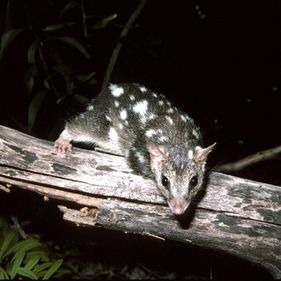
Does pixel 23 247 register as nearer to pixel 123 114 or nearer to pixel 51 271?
pixel 51 271

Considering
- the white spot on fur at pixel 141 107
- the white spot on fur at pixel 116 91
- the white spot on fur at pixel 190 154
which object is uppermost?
the white spot on fur at pixel 116 91

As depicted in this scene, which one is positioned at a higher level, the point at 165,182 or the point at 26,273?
the point at 165,182

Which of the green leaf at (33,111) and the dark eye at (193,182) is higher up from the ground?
the green leaf at (33,111)

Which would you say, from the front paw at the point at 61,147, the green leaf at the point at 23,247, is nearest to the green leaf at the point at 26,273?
the green leaf at the point at 23,247

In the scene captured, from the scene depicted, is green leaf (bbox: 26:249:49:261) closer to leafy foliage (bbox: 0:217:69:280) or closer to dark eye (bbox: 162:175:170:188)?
leafy foliage (bbox: 0:217:69:280)

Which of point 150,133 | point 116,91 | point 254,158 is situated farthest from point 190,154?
point 254,158

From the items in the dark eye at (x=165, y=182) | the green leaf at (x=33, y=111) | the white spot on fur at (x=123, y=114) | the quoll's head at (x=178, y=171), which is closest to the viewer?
the quoll's head at (x=178, y=171)

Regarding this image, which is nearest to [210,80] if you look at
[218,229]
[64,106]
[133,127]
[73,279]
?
[64,106]

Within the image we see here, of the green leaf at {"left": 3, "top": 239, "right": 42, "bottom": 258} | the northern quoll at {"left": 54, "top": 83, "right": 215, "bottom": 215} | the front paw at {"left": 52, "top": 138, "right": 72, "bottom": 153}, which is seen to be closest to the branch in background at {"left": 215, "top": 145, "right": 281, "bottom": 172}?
the northern quoll at {"left": 54, "top": 83, "right": 215, "bottom": 215}

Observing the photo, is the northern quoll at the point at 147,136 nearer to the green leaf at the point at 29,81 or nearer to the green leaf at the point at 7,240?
the green leaf at the point at 29,81
